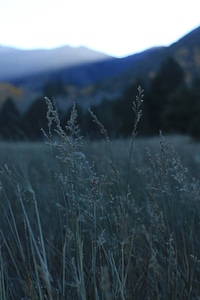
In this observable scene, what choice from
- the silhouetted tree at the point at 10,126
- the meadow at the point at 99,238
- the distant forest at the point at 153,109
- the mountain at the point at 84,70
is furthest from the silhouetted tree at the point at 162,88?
the meadow at the point at 99,238

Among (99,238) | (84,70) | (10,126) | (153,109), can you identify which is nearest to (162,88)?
(153,109)

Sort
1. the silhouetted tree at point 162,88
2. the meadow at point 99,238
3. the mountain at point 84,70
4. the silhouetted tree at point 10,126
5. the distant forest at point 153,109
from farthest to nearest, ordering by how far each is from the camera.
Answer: the mountain at point 84,70, the silhouetted tree at point 162,88, the distant forest at point 153,109, the silhouetted tree at point 10,126, the meadow at point 99,238

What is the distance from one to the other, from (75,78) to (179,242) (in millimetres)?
36950

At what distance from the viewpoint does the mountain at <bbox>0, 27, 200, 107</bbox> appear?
22.9 metres

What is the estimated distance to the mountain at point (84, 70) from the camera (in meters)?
22.9

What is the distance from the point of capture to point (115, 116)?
1939cm

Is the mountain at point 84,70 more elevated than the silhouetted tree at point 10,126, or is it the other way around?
the mountain at point 84,70

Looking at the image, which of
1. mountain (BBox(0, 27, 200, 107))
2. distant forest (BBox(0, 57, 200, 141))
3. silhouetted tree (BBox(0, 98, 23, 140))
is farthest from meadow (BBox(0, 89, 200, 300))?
mountain (BBox(0, 27, 200, 107))

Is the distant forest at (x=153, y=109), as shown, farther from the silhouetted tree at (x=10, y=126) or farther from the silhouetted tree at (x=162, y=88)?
the silhouetted tree at (x=10, y=126)

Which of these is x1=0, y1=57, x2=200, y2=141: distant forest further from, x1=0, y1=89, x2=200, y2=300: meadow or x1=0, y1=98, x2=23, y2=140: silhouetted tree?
x1=0, y1=89, x2=200, y2=300: meadow

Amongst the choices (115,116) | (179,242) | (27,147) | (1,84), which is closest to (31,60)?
(1,84)

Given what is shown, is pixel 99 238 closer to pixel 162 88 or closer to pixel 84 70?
pixel 162 88

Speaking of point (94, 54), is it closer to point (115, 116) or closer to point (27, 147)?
point (115, 116)

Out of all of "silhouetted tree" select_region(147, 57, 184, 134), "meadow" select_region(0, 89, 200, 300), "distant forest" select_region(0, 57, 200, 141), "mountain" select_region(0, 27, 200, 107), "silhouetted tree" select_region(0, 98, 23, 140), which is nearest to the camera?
"meadow" select_region(0, 89, 200, 300)
